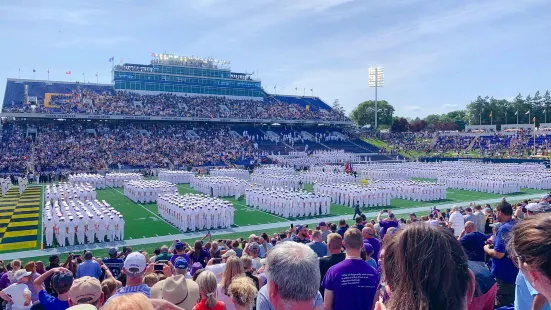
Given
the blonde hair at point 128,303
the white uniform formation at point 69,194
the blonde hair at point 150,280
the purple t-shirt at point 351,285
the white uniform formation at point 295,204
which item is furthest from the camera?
the white uniform formation at point 69,194

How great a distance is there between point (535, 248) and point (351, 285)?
176 centimetres

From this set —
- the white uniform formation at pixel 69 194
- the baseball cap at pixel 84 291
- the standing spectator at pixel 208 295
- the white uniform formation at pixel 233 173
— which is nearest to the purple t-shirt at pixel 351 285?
the standing spectator at pixel 208 295

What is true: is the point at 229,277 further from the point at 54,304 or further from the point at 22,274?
the point at 22,274

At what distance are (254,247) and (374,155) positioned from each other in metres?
47.6

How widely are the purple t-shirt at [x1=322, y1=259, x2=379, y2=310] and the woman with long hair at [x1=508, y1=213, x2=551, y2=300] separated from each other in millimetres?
1595

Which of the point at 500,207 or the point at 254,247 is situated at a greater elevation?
the point at 500,207

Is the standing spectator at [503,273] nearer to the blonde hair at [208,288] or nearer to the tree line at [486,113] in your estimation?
the blonde hair at [208,288]

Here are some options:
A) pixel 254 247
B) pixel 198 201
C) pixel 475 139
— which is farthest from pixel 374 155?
pixel 254 247

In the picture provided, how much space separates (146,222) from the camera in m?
18.2

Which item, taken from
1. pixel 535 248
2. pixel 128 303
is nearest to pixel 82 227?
pixel 128 303

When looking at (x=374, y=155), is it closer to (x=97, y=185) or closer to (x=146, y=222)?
(x=97, y=185)

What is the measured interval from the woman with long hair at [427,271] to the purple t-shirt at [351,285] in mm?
1566

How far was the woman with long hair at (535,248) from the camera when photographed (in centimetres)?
179

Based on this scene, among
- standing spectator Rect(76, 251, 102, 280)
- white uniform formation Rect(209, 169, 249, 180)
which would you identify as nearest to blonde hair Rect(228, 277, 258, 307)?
standing spectator Rect(76, 251, 102, 280)
